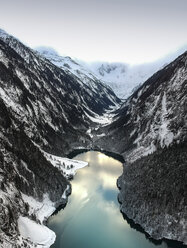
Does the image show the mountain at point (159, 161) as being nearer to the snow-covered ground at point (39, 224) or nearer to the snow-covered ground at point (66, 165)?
the snow-covered ground at point (66, 165)

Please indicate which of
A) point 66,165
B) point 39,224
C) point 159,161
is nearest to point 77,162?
point 66,165

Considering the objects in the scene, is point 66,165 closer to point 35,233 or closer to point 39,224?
point 39,224

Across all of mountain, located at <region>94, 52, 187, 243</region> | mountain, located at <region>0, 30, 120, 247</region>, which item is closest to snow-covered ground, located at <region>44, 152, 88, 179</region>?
mountain, located at <region>0, 30, 120, 247</region>

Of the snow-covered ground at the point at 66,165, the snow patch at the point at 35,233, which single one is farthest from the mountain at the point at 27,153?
the snow-covered ground at the point at 66,165

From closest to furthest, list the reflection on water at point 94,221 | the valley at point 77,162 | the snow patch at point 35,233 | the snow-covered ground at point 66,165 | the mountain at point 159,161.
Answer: the snow patch at point 35,233 < the reflection on water at point 94,221 < the valley at point 77,162 < the mountain at point 159,161 < the snow-covered ground at point 66,165

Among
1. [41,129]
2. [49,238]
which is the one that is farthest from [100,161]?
[49,238]

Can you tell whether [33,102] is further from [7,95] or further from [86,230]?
[86,230]

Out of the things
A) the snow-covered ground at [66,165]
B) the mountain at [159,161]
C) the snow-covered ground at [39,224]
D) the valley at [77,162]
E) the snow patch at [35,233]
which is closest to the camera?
the snow patch at [35,233]
